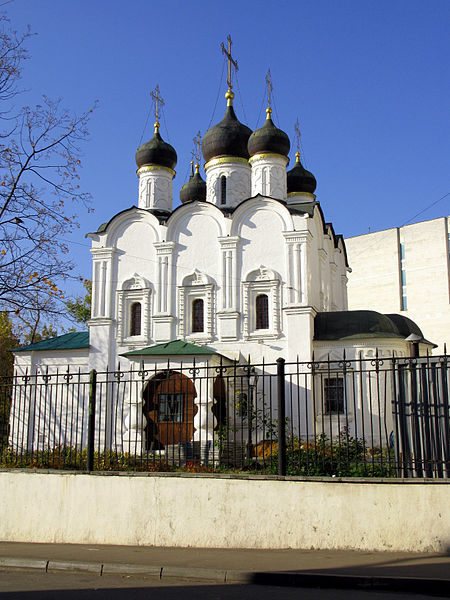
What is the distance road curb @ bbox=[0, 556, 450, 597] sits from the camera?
19.6 ft

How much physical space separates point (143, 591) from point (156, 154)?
68.3 ft

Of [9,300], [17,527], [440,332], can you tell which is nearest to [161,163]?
[9,300]

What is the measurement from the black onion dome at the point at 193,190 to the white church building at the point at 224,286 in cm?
409

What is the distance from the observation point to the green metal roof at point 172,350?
19.0m

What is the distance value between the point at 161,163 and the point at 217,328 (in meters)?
7.92

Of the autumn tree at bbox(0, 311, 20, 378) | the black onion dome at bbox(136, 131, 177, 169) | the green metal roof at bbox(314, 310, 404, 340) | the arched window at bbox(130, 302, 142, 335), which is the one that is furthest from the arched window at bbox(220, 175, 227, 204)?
the autumn tree at bbox(0, 311, 20, 378)

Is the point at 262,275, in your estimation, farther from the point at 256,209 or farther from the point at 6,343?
the point at 6,343

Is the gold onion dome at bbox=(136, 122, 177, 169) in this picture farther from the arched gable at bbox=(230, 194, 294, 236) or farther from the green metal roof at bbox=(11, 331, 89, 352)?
the green metal roof at bbox=(11, 331, 89, 352)

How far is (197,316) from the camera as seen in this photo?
21.2 m

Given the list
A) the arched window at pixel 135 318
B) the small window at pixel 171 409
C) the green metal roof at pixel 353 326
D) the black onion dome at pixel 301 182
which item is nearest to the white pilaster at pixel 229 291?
the green metal roof at pixel 353 326

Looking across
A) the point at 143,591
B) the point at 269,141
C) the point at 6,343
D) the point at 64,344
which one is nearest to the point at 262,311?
the point at 269,141

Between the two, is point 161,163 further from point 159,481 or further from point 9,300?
point 159,481

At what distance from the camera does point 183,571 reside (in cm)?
670

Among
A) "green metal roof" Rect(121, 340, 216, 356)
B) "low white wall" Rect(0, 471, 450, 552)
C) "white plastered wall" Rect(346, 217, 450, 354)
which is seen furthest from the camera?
"white plastered wall" Rect(346, 217, 450, 354)
